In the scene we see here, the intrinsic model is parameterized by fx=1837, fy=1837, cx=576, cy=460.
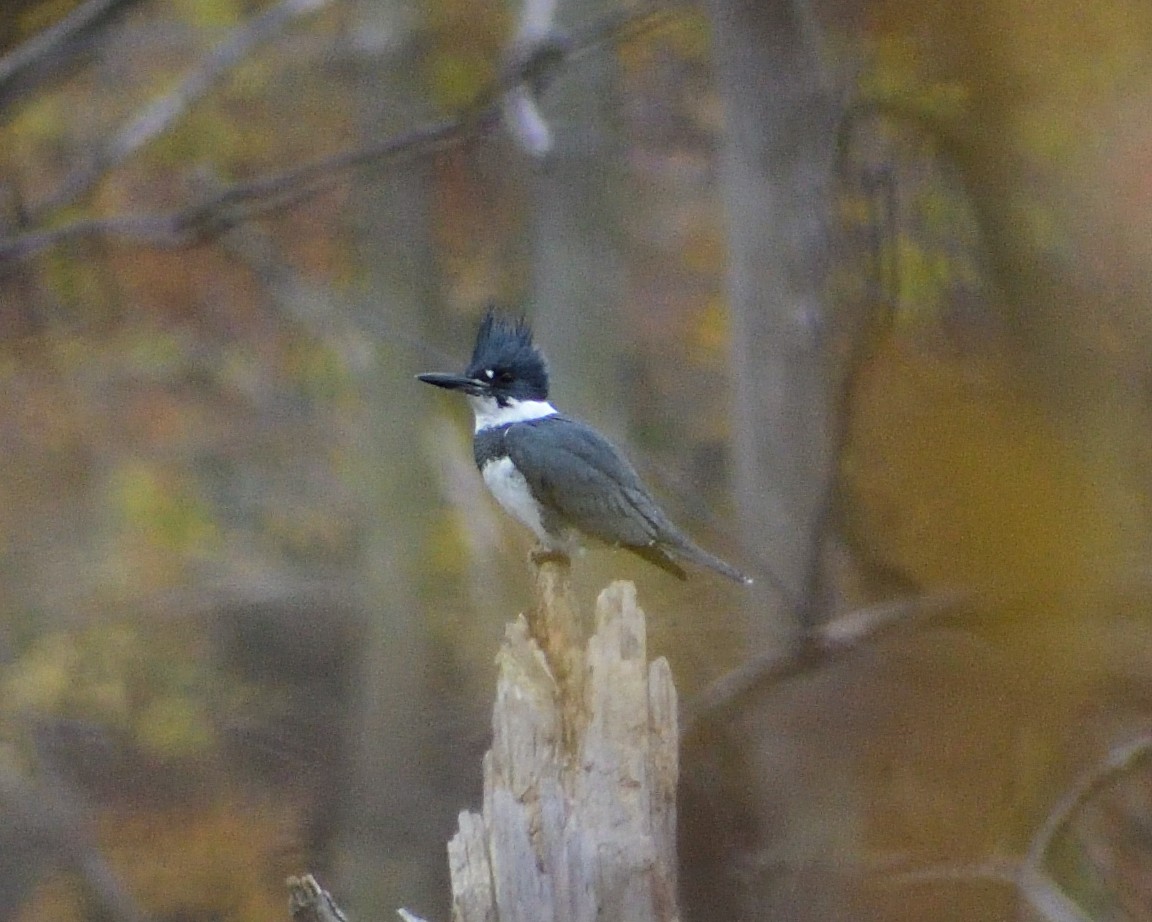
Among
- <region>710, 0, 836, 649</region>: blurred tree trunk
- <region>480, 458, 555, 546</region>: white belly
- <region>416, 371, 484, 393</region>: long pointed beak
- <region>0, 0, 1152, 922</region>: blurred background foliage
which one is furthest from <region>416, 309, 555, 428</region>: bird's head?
<region>710, 0, 836, 649</region>: blurred tree trunk

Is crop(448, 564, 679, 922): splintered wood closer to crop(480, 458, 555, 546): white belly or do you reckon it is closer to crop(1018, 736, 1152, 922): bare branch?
crop(480, 458, 555, 546): white belly

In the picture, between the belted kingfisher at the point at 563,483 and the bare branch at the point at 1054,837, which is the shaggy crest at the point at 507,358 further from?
the bare branch at the point at 1054,837

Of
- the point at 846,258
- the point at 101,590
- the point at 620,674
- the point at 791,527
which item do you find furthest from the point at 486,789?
the point at 101,590

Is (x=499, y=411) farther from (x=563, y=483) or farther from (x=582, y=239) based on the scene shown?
(x=582, y=239)

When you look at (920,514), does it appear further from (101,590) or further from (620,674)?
(101,590)

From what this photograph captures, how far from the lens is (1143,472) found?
17.2 ft

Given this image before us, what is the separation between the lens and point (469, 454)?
709 cm

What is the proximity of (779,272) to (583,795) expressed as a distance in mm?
2919

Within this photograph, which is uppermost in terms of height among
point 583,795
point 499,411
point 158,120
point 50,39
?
point 158,120

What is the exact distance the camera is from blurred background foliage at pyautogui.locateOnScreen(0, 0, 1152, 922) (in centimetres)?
514

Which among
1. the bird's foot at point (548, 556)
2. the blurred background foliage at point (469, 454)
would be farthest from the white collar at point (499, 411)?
the blurred background foliage at point (469, 454)

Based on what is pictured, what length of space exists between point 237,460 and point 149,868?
2.58 meters

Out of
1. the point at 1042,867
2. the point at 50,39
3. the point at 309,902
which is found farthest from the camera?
the point at 1042,867

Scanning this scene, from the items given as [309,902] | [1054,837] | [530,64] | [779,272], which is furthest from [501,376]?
[1054,837]
